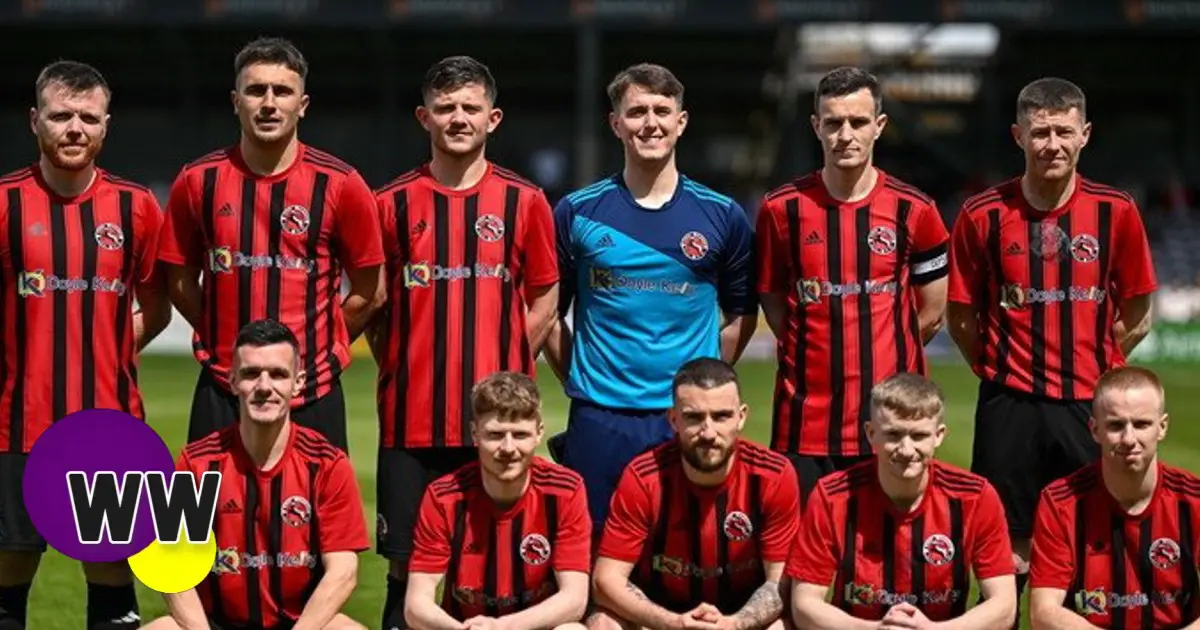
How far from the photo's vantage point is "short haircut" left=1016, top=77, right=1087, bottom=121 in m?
4.68

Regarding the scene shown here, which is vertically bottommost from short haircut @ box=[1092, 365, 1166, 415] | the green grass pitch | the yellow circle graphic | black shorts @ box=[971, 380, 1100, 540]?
the green grass pitch

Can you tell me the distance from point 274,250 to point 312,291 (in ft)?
0.48

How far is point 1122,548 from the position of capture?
4414mm

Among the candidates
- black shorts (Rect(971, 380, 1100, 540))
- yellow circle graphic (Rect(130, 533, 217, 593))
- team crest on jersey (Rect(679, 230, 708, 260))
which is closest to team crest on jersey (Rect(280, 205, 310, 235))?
yellow circle graphic (Rect(130, 533, 217, 593))

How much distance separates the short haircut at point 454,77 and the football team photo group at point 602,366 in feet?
0.08

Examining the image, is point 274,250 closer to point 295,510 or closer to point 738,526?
point 295,510

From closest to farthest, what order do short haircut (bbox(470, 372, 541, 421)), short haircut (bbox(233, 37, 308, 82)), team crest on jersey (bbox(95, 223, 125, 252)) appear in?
short haircut (bbox(470, 372, 541, 421)) < short haircut (bbox(233, 37, 308, 82)) < team crest on jersey (bbox(95, 223, 125, 252))

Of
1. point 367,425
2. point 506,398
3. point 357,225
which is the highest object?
point 357,225

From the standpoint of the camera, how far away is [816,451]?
15.7ft

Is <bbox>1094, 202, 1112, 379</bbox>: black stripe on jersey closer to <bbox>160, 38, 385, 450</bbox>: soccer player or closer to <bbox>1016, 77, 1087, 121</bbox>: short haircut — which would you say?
<bbox>1016, 77, 1087, 121</bbox>: short haircut

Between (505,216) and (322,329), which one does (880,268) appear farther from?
(322,329)

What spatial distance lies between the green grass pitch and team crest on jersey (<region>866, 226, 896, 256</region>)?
190 cm

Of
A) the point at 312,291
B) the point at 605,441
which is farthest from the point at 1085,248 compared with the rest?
the point at 312,291

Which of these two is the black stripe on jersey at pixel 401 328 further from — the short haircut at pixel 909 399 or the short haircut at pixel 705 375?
the short haircut at pixel 909 399
